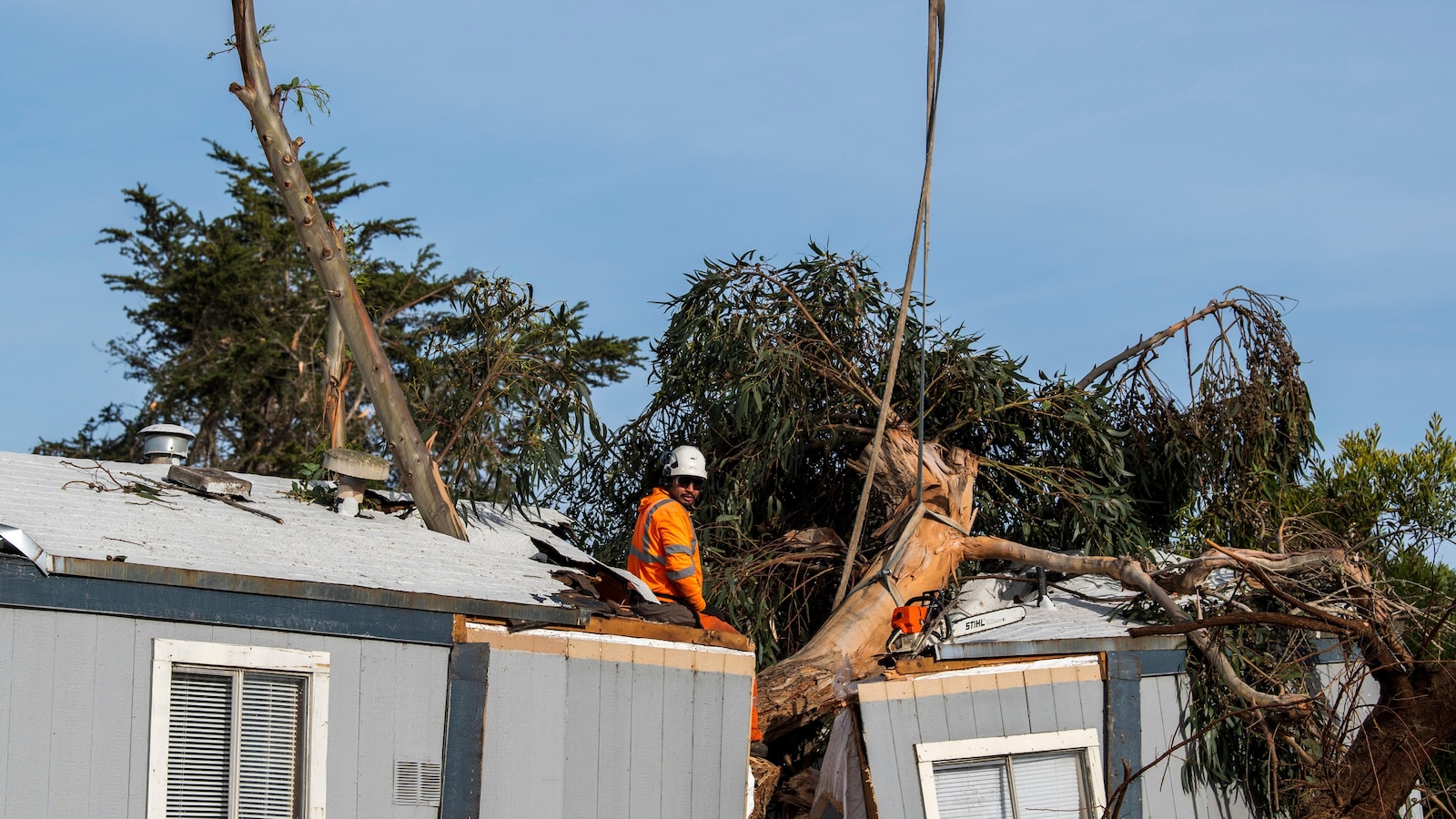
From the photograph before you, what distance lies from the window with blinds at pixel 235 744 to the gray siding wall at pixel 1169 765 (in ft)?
17.6

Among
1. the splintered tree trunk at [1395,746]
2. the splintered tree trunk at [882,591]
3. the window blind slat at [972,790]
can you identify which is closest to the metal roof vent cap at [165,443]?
the splintered tree trunk at [882,591]

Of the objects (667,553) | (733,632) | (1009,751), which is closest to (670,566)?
(667,553)

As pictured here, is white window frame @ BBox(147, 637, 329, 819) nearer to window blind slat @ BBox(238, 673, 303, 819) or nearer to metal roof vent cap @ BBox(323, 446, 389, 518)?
window blind slat @ BBox(238, 673, 303, 819)

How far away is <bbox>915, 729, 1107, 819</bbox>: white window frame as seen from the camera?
29.3 feet

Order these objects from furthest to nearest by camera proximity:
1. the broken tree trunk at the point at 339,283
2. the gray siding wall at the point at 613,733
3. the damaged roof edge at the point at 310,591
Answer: the broken tree trunk at the point at 339,283
the gray siding wall at the point at 613,733
the damaged roof edge at the point at 310,591

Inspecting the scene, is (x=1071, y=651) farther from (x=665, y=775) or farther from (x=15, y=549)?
(x=15, y=549)

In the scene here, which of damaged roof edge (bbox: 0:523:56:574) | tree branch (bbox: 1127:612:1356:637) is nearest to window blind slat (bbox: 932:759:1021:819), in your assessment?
tree branch (bbox: 1127:612:1356:637)

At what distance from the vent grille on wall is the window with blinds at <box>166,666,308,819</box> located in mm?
529

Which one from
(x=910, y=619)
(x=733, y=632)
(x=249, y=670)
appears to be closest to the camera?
(x=249, y=670)

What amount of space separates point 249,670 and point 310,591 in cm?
48

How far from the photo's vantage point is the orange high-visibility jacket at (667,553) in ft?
30.2

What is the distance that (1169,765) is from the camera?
963cm

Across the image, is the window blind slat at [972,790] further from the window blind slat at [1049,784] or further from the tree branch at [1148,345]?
the tree branch at [1148,345]

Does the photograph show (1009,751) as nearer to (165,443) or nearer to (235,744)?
(235,744)
